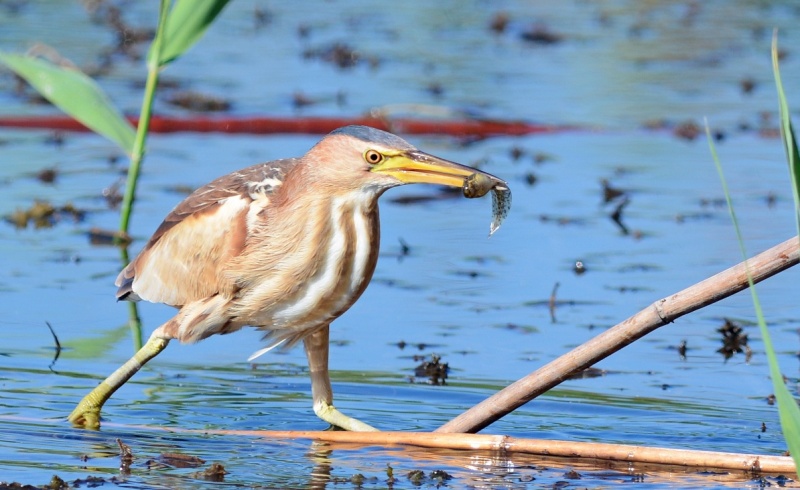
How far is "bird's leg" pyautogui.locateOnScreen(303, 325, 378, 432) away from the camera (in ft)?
15.3

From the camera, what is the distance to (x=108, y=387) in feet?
15.3

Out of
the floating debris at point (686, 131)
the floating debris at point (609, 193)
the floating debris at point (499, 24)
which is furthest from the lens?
the floating debris at point (499, 24)

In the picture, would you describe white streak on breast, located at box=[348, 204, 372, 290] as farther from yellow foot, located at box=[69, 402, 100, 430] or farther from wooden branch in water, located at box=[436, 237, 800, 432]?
yellow foot, located at box=[69, 402, 100, 430]

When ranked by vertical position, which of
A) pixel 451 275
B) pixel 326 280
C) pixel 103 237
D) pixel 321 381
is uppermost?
pixel 103 237

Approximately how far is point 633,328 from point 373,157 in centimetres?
80

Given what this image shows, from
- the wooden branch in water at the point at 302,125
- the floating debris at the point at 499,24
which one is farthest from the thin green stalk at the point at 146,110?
the floating debris at the point at 499,24

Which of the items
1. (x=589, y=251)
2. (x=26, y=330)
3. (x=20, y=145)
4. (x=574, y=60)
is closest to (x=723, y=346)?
(x=589, y=251)

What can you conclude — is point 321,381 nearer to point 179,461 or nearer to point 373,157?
point 179,461

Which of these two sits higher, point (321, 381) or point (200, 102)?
point (200, 102)

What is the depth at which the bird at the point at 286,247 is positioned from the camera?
3.97 meters

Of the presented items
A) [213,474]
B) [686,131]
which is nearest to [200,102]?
[686,131]

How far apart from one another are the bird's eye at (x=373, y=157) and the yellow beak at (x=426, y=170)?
0.10ft

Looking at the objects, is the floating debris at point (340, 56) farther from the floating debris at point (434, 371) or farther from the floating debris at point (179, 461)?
the floating debris at point (179, 461)

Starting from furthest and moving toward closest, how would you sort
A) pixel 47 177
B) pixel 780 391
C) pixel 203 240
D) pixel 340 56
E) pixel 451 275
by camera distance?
pixel 340 56 < pixel 47 177 < pixel 451 275 < pixel 203 240 < pixel 780 391
